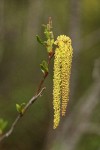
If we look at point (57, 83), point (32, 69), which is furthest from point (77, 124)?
point (57, 83)

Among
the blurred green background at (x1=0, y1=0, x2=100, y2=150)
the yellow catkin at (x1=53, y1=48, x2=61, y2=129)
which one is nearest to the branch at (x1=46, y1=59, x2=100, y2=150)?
the blurred green background at (x1=0, y1=0, x2=100, y2=150)

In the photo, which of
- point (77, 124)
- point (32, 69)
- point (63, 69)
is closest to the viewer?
point (63, 69)

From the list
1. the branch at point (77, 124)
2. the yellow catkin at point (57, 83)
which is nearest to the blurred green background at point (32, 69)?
the branch at point (77, 124)

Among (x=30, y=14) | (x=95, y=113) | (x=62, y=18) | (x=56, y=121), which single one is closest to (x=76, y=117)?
(x=95, y=113)

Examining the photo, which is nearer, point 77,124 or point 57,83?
point 57,83

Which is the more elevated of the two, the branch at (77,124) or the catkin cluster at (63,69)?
the catkin cluster at (63,69)

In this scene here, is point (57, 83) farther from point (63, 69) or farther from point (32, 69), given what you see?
point (32, 69)

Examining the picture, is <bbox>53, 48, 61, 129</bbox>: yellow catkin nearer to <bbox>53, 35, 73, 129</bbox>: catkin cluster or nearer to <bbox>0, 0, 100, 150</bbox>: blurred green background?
<bbox>53, 35, 73, 129</bbox>: catkin cluster

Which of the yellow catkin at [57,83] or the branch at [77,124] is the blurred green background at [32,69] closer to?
the branch at [77,124]

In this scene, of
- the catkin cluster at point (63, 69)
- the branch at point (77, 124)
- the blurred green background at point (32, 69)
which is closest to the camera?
the catkin cluster at point (63, 69)

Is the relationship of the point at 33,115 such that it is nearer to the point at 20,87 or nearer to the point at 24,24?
the point at 20,87

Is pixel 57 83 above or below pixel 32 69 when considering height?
above
